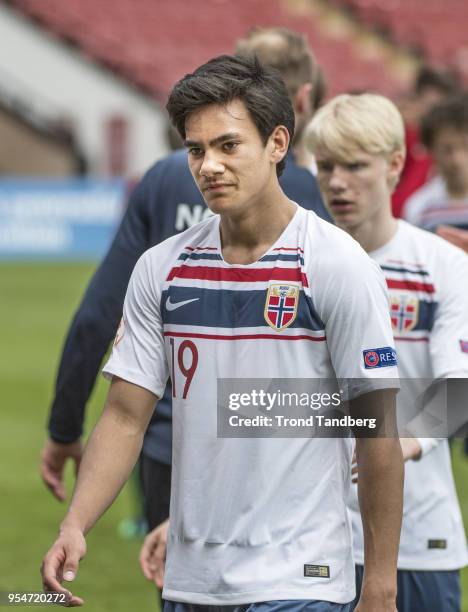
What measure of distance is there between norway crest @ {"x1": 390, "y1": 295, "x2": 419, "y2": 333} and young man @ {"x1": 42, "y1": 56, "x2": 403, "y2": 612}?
0.93 meters

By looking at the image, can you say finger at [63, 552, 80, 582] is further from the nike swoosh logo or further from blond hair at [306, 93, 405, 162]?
blond hair at [306, 93, 405, 162]

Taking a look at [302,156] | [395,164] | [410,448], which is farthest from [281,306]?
[302,156]

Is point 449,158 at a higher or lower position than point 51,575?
higher

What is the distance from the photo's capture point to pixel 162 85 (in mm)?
29172

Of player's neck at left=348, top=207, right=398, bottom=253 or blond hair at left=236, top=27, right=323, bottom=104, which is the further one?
blond hair at left=236, top=27, right=323, bottom=104

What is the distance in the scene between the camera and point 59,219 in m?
23.8

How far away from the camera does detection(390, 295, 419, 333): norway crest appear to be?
12.1 feet

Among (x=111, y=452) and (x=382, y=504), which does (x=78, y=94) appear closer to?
(x=111, y=452)

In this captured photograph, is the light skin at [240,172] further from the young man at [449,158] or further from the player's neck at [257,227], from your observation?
the young man at [449,158]

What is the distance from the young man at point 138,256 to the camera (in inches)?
150

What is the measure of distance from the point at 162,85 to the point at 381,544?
27071 mm

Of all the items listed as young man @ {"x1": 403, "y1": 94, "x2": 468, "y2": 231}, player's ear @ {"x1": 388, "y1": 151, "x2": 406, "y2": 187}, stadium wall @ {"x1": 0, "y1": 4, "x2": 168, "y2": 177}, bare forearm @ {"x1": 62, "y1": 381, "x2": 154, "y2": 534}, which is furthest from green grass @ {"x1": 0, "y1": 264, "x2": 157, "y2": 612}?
stadium wall @ {"x1": 0, "y1": 4, "x2": 168, "y2": 177}

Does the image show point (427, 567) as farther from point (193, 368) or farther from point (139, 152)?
point (139, 152)

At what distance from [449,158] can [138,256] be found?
11.6 ft
